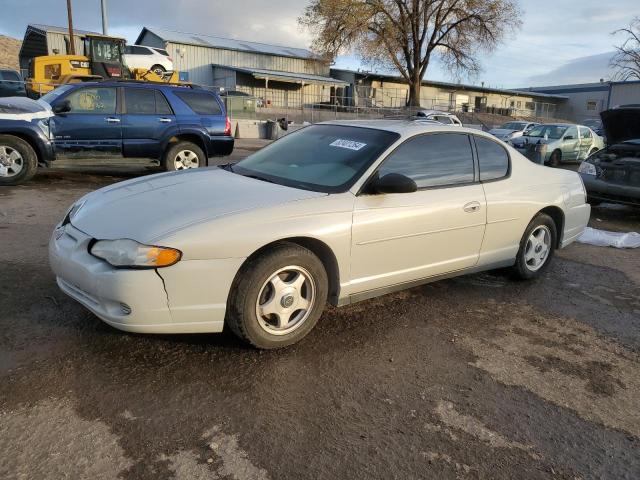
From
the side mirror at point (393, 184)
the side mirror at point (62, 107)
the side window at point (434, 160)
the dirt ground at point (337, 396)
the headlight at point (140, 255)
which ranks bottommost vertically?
the dirt ground at point (337, 396)

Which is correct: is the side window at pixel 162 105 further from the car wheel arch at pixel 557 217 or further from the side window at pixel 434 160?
the car wheel arch at pixel 557 217

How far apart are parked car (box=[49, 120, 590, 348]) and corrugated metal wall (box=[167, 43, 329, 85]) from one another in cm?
3871

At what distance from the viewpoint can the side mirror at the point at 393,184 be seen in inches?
136

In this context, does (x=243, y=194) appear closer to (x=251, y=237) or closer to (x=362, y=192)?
(x=251, y=237)

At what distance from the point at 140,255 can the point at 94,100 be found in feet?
23.3

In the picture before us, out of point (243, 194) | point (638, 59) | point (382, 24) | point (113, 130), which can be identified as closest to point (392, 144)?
point (243, 194)

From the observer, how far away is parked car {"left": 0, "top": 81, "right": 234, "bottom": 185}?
8305 mm

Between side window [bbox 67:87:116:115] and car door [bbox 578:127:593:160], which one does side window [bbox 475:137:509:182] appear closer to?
side window [bbox 67:87:116:115]

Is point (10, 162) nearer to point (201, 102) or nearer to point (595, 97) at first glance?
point (201, 102)

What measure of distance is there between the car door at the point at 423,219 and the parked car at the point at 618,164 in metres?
5.07

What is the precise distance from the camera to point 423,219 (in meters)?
3.77

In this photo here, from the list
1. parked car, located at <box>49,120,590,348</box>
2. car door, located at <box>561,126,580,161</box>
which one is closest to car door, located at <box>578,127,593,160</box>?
car door, located at <box>561,126,580,161</box>

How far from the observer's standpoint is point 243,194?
3350mm

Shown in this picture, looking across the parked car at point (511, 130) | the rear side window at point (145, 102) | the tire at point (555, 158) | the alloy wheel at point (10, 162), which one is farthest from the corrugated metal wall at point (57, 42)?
the tire at point (555, 158)
